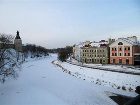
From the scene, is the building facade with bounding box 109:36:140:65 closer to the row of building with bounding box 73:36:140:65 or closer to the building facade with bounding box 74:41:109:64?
the row of building with bounding box 73:36:140:65

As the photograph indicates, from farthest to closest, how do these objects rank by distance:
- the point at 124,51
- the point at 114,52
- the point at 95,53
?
the point at 95,53 < the point at 114,52 < the point at 124,51

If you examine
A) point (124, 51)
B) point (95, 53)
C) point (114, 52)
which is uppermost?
point (124, 51)

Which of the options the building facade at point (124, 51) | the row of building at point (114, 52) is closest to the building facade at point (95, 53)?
the row of building at point (114, 52)

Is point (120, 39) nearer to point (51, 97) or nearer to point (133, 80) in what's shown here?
point (133, 80)

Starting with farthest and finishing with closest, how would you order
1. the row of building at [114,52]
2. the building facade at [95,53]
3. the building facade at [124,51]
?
the building facade at [95,53], the row of building at [114,52], the building facade at [124,51]

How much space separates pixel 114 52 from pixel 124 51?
3.51 metres

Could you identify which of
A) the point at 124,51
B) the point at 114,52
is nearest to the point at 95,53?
the point at 114,52

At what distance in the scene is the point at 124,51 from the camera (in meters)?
56.4

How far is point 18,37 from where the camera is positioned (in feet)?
385

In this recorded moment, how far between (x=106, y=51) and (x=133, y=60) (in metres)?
10.2

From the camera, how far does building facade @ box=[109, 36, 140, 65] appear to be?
179 feet

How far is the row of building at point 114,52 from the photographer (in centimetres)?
5481

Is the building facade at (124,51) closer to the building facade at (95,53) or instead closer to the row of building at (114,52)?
the row of building at (114,52)

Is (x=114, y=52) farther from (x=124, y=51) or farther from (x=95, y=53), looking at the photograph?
(x=95, y=53)
